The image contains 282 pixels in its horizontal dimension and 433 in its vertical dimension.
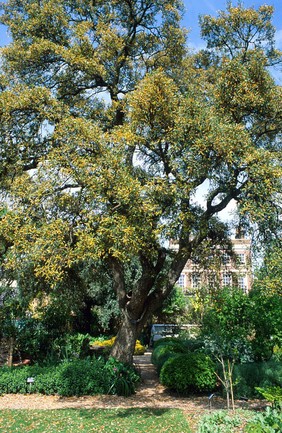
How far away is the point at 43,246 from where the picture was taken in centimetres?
836

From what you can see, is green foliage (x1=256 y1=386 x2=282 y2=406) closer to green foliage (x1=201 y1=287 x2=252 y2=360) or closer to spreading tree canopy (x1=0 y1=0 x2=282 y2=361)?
spreading tree canopy (x1=0 y1=0 x2=282 y2=361)

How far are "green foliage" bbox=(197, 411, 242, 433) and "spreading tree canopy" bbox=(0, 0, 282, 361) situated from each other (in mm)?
3305

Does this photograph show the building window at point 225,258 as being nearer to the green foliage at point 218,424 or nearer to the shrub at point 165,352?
the shrub at point 165,352

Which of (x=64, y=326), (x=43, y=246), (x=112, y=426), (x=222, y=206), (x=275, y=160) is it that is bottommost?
(x=112, y=426)

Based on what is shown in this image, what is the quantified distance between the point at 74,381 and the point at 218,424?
4779 mm

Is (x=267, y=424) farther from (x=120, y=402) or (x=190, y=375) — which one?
(x=190, y=375)

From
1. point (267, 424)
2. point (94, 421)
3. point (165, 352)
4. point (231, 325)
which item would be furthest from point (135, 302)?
point (267, 424)

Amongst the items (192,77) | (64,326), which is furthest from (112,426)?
(192,77)

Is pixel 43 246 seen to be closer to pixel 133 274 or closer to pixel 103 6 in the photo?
pixel 103 6

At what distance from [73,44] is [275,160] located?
6580 mm

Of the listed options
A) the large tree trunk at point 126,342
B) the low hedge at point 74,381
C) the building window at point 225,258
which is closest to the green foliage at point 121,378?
the low hedge at point 74,381

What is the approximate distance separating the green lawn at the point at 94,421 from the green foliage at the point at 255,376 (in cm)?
241

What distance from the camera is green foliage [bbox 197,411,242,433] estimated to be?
627 cm

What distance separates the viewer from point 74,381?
10422mm
